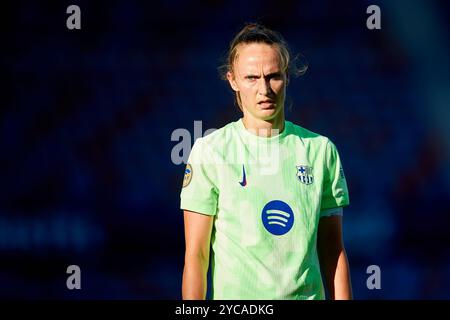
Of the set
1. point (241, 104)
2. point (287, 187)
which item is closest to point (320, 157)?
point (287, 187)

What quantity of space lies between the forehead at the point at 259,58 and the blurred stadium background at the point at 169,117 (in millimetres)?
3085

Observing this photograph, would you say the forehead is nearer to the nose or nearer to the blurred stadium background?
the nose

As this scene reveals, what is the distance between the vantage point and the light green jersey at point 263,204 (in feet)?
6.73

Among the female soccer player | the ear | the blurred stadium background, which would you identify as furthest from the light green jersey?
the blurred stadium background

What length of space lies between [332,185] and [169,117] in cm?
324

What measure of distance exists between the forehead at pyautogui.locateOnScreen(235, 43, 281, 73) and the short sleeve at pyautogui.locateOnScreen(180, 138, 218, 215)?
256mm

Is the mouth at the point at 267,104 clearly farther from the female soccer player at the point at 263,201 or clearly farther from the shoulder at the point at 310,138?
the shoulder at the point at 310,138

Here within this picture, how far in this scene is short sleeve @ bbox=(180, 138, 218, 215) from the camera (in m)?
2.11

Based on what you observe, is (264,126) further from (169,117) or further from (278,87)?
(169,117)

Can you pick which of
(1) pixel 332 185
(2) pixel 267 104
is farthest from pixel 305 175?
(2) pixel 267 104

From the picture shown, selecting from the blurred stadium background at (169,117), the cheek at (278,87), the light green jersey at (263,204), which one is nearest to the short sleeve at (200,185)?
the light green jersey at (263,204)

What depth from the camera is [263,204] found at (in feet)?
6.86
